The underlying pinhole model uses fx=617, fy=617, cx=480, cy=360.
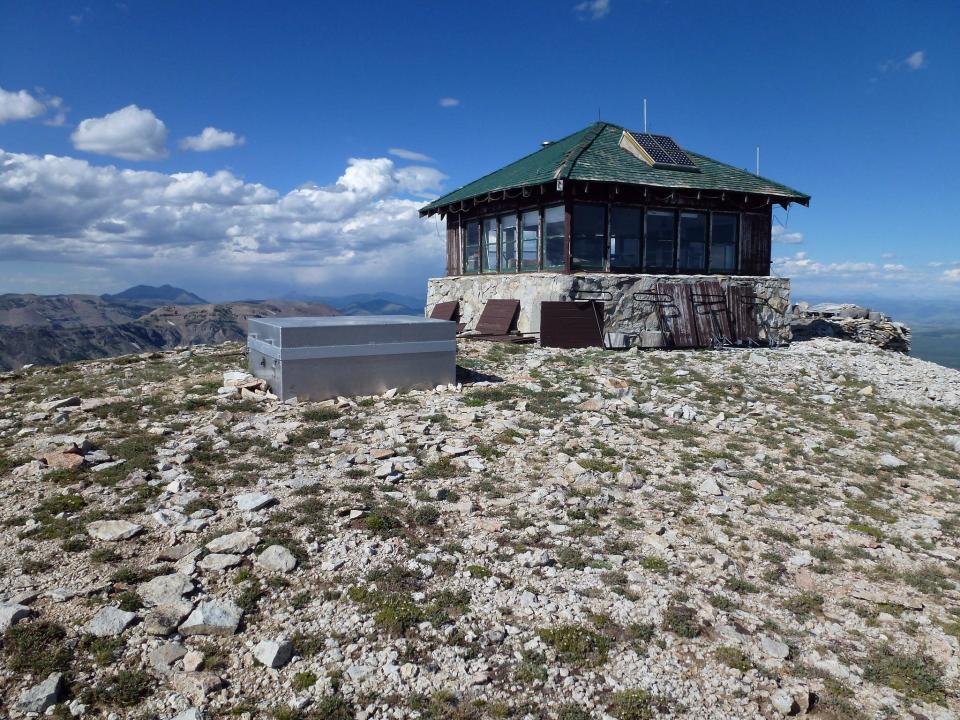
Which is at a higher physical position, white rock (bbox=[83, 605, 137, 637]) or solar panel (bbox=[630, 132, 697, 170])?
solar panel (bbox=[630, 132, 697, 170])

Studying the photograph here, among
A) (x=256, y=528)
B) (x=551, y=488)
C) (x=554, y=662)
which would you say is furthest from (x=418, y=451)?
(x=554, y=662)

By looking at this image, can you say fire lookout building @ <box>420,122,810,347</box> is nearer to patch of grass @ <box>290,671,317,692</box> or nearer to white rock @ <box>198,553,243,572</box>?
white rock @ <box>198,553,243,572</box>

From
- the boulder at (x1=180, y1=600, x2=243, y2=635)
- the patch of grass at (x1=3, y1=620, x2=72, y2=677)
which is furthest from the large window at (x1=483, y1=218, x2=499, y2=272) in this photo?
the patch of grass at (x1=3, y1=620, x2=72, y2=677)

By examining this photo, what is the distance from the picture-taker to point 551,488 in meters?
7.65

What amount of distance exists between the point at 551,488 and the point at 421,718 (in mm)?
3872

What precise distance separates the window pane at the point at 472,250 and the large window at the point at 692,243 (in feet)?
24.0

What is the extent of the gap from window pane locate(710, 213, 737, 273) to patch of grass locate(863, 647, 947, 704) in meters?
17.9

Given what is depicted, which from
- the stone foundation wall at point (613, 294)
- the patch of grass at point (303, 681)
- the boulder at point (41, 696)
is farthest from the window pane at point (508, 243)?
the boulder at point (41, 696)

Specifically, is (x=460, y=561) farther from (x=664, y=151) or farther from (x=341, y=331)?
(x=664, y=151)

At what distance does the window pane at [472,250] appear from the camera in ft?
77.0

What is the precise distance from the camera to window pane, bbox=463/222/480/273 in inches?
925

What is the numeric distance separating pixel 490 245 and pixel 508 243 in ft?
3.83

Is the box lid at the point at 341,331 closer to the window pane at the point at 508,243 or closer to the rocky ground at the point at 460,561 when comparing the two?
the rocky ground at the point at 460,561

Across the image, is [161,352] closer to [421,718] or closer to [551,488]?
[551,488]
